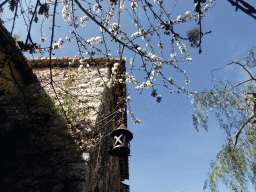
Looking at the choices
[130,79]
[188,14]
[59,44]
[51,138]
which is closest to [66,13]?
[59,44]

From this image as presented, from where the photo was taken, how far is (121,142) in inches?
113

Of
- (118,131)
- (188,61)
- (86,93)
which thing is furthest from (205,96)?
(86,93)

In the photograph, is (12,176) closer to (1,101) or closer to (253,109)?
(1,101)

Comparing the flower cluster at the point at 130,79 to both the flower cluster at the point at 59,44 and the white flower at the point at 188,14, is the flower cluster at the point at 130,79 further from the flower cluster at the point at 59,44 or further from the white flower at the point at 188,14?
the white flower at the point at 188,14

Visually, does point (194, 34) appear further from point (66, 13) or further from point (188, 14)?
point (66, 13)

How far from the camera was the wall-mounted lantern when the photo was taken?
2.86 m

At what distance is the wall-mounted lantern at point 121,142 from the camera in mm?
2856

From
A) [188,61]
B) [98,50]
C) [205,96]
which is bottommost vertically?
[98,50]

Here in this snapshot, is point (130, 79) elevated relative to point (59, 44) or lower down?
lower down

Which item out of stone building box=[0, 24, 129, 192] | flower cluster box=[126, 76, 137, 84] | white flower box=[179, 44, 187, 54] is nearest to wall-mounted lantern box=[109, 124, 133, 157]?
stone building box=[0, 24, 129, 192]

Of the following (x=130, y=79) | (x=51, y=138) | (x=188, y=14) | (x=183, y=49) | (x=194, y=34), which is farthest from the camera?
(x=130, y=79)

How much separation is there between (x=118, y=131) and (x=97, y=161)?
0.59 meters

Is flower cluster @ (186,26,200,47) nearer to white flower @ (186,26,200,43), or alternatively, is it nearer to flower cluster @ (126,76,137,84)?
white flower @ (186,26,200,43)

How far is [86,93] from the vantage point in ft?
12.6
